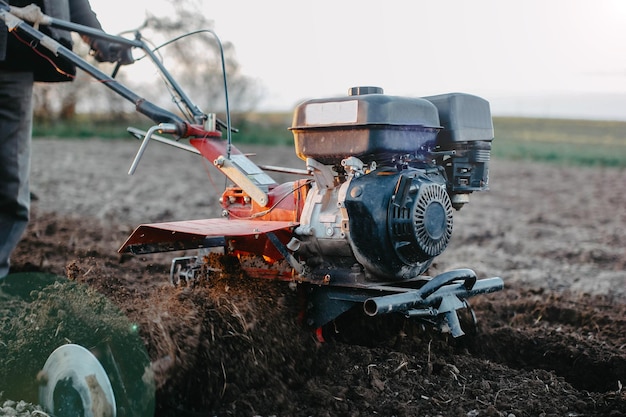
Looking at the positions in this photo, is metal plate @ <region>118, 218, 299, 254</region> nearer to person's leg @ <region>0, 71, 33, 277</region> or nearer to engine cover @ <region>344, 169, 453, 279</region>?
engine cover @ <region>344, 169, 453, 279</region>

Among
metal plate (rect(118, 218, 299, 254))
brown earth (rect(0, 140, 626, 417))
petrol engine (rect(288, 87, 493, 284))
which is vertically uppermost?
petrol engine (rect(288, 87, 493, 284))

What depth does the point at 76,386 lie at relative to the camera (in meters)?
2.96

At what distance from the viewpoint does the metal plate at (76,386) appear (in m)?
2.91

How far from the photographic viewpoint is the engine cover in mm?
3201

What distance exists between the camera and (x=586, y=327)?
4.61 m

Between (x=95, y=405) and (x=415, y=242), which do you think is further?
(x=415, y=242)

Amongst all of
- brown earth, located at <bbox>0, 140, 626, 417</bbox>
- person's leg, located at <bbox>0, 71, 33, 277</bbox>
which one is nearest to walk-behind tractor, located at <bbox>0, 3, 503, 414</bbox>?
brown earth, located at <bbox>0, 140, 626, 417</bbox>

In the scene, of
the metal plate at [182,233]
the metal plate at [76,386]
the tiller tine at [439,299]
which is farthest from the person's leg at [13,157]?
the tiller tine at [439,299]

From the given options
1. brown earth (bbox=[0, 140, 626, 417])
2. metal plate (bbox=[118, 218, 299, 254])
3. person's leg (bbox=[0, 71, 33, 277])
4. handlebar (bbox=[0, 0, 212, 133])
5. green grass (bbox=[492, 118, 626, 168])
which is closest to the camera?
brown earth (bbox=[0, 140, 626, 417])

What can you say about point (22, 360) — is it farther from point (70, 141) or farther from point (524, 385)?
point (70, 141)

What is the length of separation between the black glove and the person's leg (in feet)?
1.60

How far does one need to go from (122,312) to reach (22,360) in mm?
484

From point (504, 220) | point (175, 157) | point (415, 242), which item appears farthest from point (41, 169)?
point (415, 242)

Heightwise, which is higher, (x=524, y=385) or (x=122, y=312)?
(x=122, y=312)
